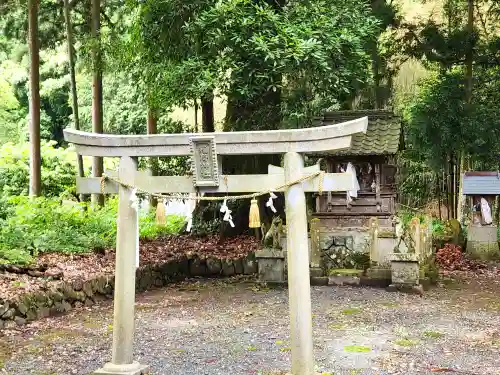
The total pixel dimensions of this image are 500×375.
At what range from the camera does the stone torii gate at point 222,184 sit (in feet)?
16.2

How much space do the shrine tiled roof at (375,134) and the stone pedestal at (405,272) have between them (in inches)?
80.9

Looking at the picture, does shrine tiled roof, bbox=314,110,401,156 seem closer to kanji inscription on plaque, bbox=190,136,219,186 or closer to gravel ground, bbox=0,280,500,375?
gravel ground, bbox=0,280,500,375

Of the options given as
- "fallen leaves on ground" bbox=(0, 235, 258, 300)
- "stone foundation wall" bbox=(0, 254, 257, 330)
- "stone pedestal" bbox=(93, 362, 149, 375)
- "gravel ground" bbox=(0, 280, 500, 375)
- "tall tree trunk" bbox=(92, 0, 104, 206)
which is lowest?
"gravel ground" bbox=(0, 280, 500, 375)

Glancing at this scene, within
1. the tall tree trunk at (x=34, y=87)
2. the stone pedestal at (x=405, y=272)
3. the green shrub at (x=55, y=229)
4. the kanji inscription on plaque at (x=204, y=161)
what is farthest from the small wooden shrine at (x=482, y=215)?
the tall tree trunk at (x=34, y=87)

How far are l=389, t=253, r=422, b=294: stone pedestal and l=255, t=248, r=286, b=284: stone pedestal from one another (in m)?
1.91

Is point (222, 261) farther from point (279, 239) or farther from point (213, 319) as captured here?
point (213, 319)

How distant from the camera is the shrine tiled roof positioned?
10.6m

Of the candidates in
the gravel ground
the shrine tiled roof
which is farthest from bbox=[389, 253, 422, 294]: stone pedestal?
the shrine tiled roof

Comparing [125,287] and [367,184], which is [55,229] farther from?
[125,287]

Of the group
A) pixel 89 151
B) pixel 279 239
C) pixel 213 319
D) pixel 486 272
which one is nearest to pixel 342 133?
pixel 89 151

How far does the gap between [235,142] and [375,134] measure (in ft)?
20.9

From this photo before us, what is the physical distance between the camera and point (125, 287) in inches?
210

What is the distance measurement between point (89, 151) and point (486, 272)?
30.2ft

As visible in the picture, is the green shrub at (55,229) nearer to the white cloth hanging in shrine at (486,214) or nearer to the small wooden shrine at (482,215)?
the small wooden shrine at (482,215)
